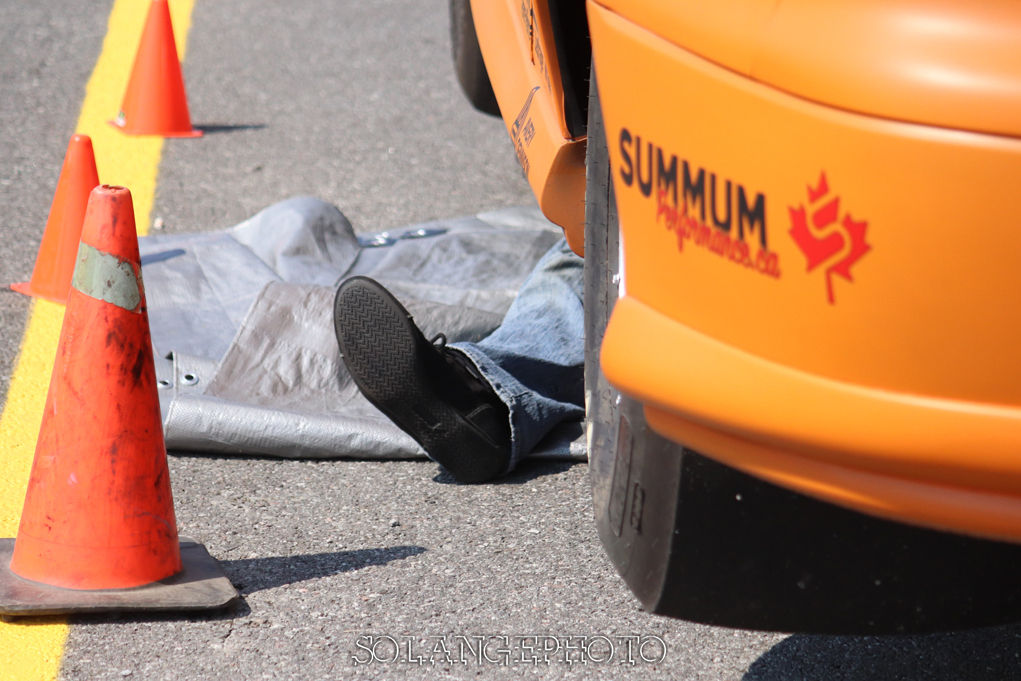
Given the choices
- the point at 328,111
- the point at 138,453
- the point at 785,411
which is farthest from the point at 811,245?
the point at 328,111

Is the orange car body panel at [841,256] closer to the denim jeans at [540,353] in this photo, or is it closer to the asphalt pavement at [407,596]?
the asphalt pavement at [407,596]

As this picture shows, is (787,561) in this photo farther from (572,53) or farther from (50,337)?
(50,337)

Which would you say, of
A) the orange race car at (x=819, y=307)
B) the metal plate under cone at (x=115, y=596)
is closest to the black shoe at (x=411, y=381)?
the metal plate under cone at (x=115, y=596)

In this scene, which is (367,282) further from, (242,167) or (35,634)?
(242,167)

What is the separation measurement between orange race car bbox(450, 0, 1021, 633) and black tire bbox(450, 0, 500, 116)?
273cm

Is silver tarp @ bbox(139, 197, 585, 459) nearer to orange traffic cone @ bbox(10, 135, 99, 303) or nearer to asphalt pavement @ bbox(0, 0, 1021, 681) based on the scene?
asphalt pavement @ bbox(0, 0, 1021, 681)

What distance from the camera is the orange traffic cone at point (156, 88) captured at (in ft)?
16.1

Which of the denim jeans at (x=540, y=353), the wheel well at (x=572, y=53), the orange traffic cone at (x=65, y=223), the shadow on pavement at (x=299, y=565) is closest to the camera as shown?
the shadow on pavement at (x=299, y=565)

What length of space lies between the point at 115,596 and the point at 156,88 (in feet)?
11.3

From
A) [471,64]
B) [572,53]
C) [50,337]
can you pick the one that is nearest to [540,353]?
[572,53]

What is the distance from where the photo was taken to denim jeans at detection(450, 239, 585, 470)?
8.48 feet

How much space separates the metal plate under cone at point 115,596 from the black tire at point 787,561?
89 cm

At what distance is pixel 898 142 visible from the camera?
3.50 ft

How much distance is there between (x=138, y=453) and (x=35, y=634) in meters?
0.34
